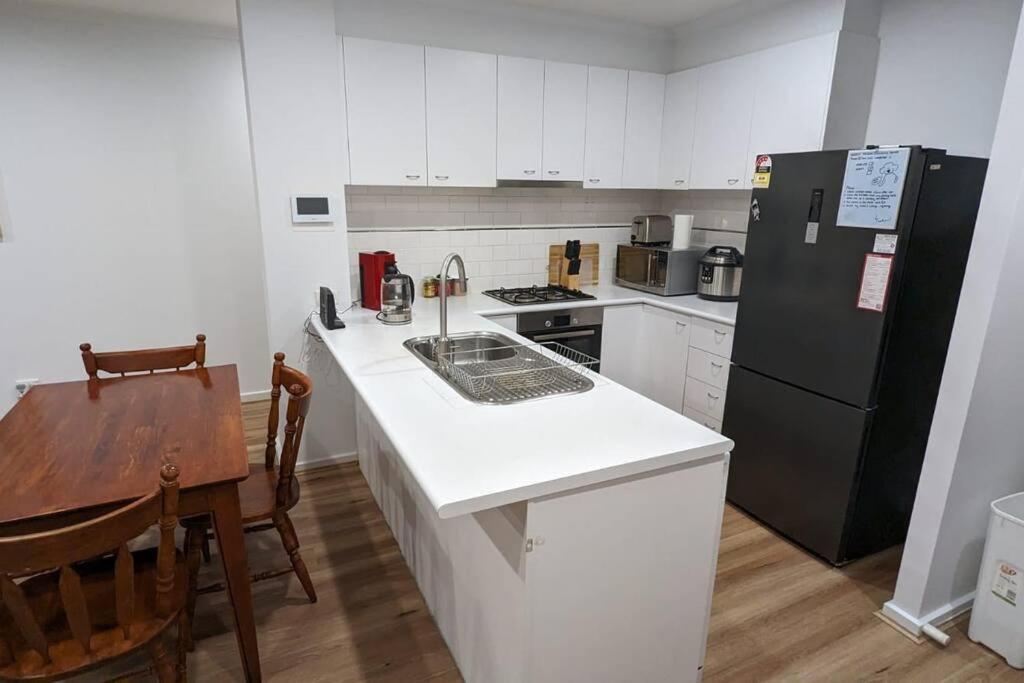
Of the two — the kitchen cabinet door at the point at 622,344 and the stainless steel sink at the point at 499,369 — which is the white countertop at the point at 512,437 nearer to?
the stainless steel sink at the point at 499,369

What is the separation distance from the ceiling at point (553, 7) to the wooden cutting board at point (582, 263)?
1438 millimetres

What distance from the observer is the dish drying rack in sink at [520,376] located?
1.82 meters

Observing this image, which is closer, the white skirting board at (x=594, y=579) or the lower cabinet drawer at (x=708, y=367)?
the white skirting board at (x=594, y=579)

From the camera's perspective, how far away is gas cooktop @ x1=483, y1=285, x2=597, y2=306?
3.47 meters

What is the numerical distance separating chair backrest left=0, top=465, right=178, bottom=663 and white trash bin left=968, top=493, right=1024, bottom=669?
2.53 metres

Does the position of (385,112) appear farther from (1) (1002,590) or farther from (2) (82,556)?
(1) (1002,590)

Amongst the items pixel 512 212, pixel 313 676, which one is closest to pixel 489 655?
pixel 313 676

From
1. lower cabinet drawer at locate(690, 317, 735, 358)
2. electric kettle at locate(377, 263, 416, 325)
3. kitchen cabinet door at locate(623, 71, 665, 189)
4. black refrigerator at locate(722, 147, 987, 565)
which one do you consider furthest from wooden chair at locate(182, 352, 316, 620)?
kitchen cabinet door at locate(623, 71, 665, 189)

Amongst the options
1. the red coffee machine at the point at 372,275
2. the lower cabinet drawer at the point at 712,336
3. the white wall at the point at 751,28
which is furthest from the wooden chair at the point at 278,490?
the white wall at the point at 751,28

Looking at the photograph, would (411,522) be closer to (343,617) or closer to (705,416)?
(343,617)

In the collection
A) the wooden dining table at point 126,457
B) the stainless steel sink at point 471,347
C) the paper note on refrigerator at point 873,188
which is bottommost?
the wooden dining table at point 126,457

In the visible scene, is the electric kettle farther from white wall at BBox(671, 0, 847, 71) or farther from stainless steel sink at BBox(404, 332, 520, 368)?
white wall at BBox(671, 0, 847, 71)

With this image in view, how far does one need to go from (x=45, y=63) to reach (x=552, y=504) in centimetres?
403

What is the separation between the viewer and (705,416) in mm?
3299
